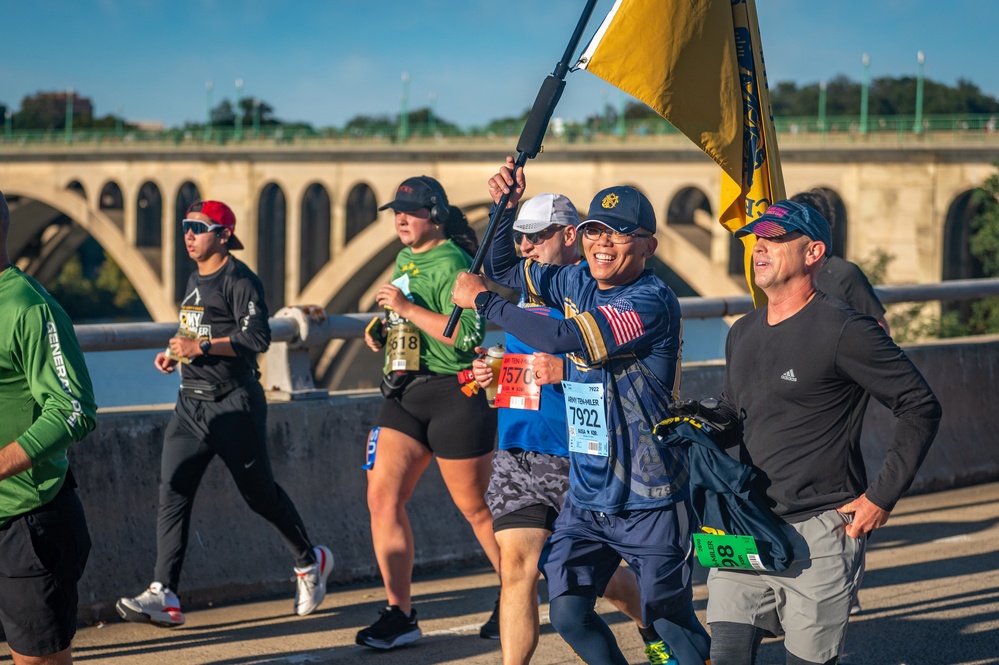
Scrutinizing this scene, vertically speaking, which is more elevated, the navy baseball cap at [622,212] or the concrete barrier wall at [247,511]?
the navy baseball cap at [622,212]

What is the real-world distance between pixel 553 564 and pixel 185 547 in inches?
85.4

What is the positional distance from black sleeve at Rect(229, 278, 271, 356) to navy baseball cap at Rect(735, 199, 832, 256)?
2.50m

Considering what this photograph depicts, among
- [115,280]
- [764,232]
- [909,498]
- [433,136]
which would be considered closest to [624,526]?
[764,232]

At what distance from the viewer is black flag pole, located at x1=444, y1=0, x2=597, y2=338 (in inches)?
183

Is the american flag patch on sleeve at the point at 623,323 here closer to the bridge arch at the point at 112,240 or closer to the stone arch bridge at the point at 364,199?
the stone arch bridge at the point at 364,199

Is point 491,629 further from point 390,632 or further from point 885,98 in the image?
point 885,98

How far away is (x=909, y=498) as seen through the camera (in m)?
8.95

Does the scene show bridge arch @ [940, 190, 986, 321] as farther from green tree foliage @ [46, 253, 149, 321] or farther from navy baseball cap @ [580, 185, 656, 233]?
green tree foliage @ [46, 253, 149, 321]

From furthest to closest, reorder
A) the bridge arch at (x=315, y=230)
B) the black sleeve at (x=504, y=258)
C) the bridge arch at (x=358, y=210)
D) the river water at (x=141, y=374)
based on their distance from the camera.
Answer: the bridge arch at (x=315, y=230) → the bridge arch at (x=358, y=210) → the river water at (x=141, y=374) → the black sleeve at (x=504, y=258)

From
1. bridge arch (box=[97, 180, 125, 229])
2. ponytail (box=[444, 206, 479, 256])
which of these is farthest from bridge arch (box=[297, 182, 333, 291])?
ponytail (box=[444, 206, 479, 256])

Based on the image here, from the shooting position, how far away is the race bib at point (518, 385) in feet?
15.2

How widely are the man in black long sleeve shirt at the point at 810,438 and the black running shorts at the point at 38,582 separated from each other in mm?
1787

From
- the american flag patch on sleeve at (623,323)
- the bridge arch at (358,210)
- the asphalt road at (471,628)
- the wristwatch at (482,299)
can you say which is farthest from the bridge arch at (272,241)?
the american flag patch on sleeve at (623,323)

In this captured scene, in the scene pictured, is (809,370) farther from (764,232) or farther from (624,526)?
(624,526)
